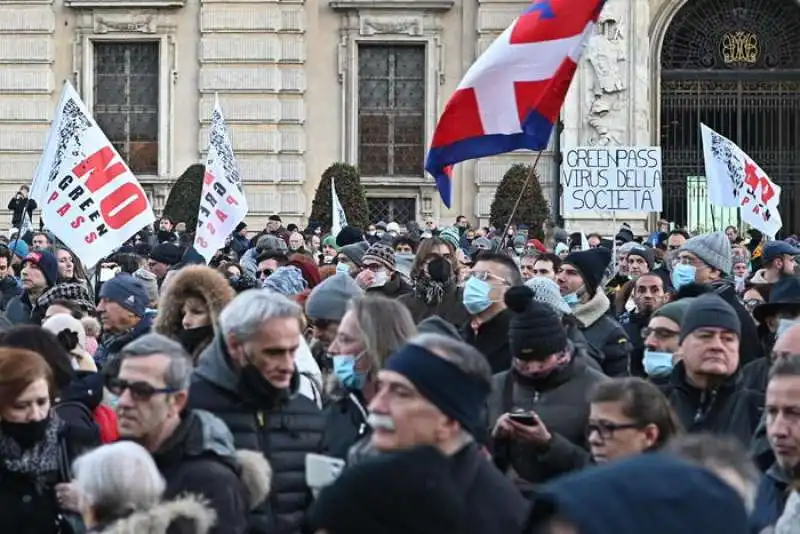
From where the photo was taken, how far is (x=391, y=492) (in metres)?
3.05

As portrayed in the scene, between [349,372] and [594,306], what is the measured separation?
4.10 m

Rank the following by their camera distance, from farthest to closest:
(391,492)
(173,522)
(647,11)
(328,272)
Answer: (647,11) < (328,272) < (173,522) < (391,492)

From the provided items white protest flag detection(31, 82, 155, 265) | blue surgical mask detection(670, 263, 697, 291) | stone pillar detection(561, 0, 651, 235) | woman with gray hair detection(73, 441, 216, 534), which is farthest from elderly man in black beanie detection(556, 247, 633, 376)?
stone pillar detection(561, 0, 651, 235)

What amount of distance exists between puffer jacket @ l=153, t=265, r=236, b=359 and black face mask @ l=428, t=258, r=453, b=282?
9.62 feet

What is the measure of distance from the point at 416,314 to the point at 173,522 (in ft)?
18.3

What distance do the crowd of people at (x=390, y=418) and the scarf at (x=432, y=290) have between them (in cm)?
93

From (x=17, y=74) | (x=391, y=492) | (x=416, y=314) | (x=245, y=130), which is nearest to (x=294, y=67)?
(x=245, y=130)

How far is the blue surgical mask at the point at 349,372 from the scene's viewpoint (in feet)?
20.2

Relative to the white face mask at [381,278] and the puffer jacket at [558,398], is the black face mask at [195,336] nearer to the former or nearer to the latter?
the puffer jacket at [558,398]

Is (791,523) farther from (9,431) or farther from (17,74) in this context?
(17,74)

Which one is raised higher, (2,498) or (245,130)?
(245,130)

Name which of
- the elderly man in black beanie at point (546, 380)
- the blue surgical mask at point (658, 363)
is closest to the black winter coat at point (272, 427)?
the elderly man in black beanie at point (546, 380)

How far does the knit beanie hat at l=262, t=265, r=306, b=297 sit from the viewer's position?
36.0 feet

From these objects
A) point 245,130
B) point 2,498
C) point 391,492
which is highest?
point 245,130
